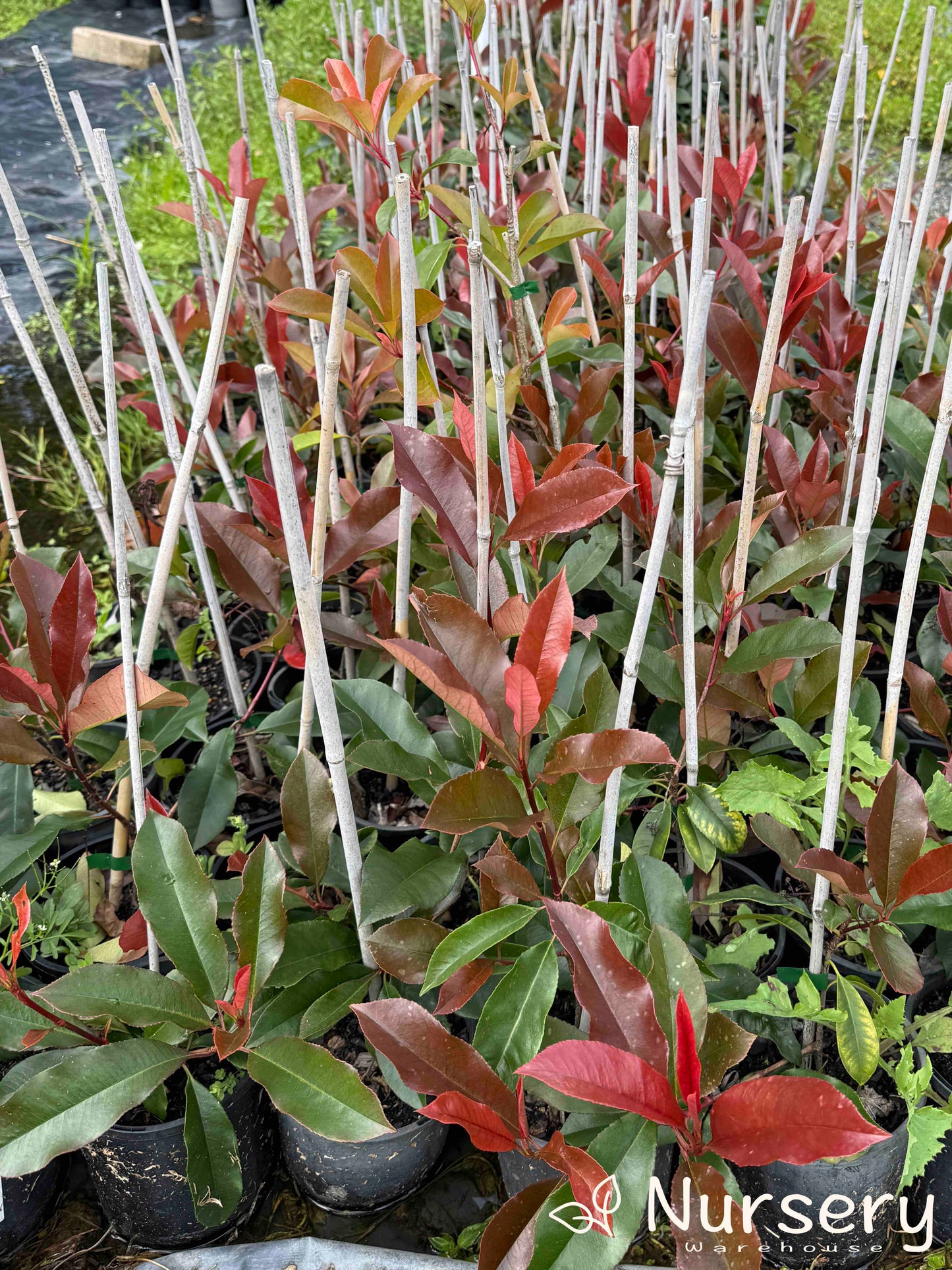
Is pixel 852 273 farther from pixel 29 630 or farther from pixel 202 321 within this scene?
pixel 29 630

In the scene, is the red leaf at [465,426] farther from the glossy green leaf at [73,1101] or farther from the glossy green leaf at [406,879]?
the glossy green leaf at [73,1101]

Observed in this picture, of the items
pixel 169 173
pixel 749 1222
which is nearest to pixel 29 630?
pixel 749 1222

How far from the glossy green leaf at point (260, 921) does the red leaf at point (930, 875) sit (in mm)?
577

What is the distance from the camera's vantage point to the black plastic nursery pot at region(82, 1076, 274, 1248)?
102 cm

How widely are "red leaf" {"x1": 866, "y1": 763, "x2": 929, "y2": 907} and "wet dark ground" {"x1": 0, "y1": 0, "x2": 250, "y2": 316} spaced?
2600 millimetres

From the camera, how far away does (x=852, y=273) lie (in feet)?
4.93

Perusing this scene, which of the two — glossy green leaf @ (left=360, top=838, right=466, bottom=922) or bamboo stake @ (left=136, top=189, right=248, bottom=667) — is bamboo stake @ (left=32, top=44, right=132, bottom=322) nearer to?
bamboo stake @ (left=136, top=189, right=248, bottom=667)

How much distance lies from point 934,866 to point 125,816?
2.78 feet

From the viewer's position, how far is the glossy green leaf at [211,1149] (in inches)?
37.7

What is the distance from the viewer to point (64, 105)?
5289 millimetres

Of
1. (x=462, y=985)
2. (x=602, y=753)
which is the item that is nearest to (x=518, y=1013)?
(x=462, y=985)

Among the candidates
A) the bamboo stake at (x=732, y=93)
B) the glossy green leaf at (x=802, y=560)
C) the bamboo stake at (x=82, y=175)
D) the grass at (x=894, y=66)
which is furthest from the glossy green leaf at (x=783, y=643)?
the grass at (x=894, y=66)

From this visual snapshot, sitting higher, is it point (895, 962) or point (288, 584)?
point (288, 584)

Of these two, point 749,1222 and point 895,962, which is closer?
point 749,1222
